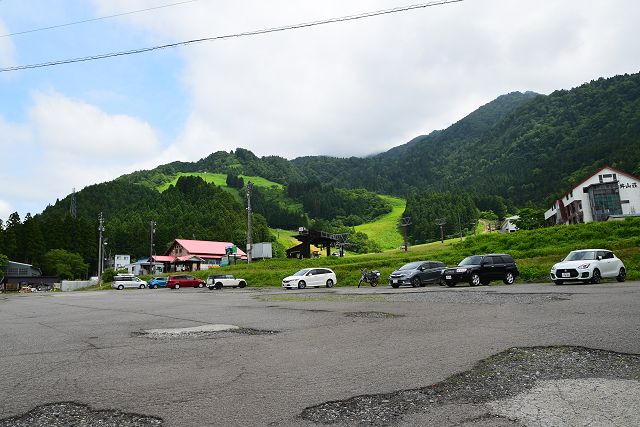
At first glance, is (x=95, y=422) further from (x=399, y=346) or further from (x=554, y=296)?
(x=554, y=296)

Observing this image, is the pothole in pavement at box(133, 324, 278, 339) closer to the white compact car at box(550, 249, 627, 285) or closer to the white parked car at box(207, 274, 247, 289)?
the white compact car at box(550, 249, 627, 285)

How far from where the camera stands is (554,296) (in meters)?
14.0

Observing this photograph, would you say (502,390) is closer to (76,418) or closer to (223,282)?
(76,418)

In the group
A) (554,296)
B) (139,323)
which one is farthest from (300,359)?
(554,296)

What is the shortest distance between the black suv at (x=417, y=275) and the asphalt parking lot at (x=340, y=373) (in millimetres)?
15400

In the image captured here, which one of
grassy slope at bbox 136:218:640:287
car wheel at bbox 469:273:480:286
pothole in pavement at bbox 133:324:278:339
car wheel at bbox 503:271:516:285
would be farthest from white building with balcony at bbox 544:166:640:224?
pothole in pavement at bbox 133:324:278:339

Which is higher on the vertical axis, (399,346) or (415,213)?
(415,213)

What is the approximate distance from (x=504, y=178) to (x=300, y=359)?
175 metres

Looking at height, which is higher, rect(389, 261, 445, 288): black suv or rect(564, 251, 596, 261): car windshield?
rect(564, 251, 596, 261): car windshield

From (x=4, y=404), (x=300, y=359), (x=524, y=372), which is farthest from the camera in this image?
(x=300, y=359)

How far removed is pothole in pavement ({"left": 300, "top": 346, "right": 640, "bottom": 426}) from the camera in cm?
411

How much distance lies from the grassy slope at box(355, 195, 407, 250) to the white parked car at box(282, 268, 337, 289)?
94.2 meters

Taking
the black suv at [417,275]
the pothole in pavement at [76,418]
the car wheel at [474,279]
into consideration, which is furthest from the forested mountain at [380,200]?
the pothole in pavement at [76,418]

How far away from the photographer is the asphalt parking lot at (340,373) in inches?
165
